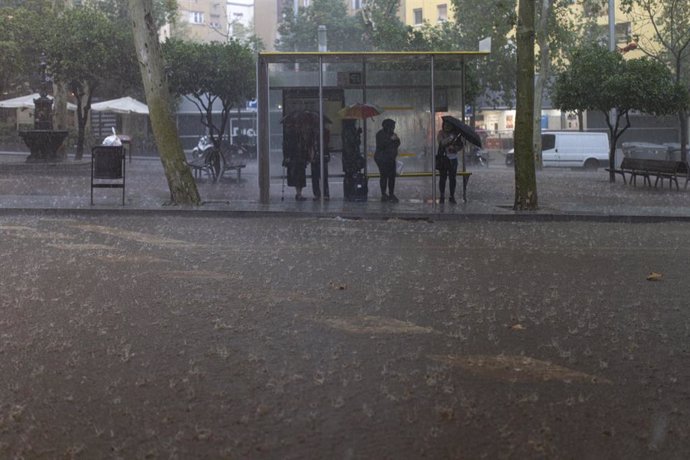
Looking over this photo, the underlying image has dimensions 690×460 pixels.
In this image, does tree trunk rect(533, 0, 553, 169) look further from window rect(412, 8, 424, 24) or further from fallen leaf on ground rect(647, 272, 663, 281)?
window rect(412, 8, 424, 24)

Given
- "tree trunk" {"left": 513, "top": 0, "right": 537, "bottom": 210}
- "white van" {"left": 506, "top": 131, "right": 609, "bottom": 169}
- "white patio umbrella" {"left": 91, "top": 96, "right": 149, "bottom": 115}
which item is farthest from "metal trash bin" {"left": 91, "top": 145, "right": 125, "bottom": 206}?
"white van" {"left": 506, "top": 131, "right": 609, "bottom": 169}

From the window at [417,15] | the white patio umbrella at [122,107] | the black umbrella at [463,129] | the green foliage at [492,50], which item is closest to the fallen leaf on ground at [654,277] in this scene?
the black umbrella at [463,129]

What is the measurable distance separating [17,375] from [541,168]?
34.1 meters

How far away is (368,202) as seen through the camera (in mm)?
18875

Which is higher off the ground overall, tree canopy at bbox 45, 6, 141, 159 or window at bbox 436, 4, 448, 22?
window at bbox 436, 4, 448, 22

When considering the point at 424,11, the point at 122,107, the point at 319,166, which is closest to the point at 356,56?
the point at 319,166

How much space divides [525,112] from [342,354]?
1255cm

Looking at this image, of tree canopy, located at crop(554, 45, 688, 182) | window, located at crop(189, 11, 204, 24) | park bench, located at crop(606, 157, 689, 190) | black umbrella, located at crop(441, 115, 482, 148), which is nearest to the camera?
black umbrella, located at crop(441, 115, 482, 148)

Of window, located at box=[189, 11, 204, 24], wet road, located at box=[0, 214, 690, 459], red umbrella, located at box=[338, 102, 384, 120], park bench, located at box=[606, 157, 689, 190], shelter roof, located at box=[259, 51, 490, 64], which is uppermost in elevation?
window, located at box=[189, 11, 204, 24]

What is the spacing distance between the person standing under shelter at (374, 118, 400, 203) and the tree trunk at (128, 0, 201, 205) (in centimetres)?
373

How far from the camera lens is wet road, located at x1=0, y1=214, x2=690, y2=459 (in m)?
4.29

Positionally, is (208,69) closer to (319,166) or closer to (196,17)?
(319,166)

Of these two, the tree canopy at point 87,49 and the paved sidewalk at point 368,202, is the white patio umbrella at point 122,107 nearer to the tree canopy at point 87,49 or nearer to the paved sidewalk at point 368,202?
the tree canopy at point 87,49

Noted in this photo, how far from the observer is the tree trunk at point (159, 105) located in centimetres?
1755
